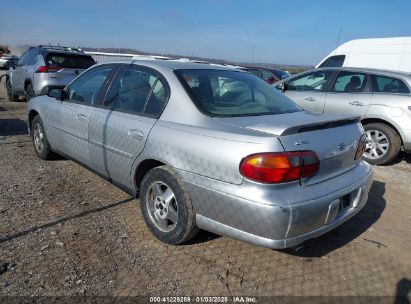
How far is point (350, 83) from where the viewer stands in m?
7.04

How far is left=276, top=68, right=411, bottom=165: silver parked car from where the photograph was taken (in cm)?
632

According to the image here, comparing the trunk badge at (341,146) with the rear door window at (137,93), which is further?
the rear door window at (137,93)

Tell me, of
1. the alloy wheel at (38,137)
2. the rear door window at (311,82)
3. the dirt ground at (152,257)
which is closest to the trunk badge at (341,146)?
the dirt ground at (152,257)

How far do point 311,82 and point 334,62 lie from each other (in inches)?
185

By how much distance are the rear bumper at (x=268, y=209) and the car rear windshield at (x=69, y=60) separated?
8337mm

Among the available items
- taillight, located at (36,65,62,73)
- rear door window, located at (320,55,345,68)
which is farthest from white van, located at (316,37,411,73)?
taillight, located at (36,65,62,73)

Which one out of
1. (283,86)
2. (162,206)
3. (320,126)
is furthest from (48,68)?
(320,126)

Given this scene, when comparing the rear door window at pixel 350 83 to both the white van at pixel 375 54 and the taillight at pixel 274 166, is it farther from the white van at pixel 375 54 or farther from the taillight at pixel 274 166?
the taillight at pixel 274 166

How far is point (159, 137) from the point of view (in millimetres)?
3244

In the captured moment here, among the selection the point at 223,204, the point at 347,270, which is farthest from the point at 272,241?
the point at 347,270

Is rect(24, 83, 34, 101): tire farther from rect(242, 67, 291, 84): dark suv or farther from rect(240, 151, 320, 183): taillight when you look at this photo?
rect(240, 151, 320, 183): taillight

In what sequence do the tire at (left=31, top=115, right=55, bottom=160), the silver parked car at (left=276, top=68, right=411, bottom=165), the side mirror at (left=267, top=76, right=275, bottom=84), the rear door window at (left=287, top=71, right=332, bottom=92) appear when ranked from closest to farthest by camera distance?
the tire at (left=31, top=115, right=55, bottom=160) < the silver parked car at (left=276, top=68, right=411, bottom=165) < the rear door window at (left=287, top=71, right=332, bottom=92) < the side mirror at (left=267, top=76, right=275, bottom=84)

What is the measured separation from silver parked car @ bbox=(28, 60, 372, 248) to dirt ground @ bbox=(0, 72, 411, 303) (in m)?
0.34

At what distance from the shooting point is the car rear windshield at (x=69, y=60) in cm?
1003
